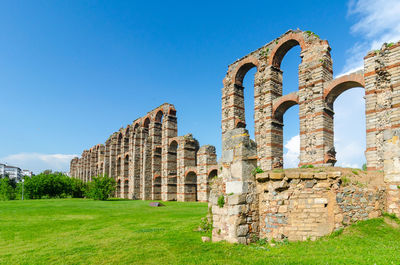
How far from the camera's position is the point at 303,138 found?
51.8 feet

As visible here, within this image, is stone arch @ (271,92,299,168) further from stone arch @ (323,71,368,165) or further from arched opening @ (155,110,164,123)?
arched opening @ (155,110,164,123)

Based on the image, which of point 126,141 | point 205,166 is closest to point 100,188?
point 205,166

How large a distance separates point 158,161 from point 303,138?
68.9 feet

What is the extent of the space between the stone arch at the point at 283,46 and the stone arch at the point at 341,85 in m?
3.58

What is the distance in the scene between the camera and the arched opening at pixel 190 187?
26875 mm

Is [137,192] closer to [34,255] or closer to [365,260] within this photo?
[34,255]

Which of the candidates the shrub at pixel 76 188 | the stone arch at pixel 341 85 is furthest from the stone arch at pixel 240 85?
the shrub at pixel 76 188

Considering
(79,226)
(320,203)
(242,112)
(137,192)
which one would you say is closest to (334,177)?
(320,203)

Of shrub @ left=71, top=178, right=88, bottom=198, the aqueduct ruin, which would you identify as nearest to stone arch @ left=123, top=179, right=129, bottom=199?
the aqueduct ruin

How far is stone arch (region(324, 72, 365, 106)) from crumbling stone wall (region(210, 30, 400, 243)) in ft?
0.07

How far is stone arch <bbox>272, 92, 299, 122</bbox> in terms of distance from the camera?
17278 mm

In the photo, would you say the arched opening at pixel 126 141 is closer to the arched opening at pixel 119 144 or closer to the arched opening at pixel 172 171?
the arched opening at pixel 119 144

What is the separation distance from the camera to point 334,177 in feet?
20.8

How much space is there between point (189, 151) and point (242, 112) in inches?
349
